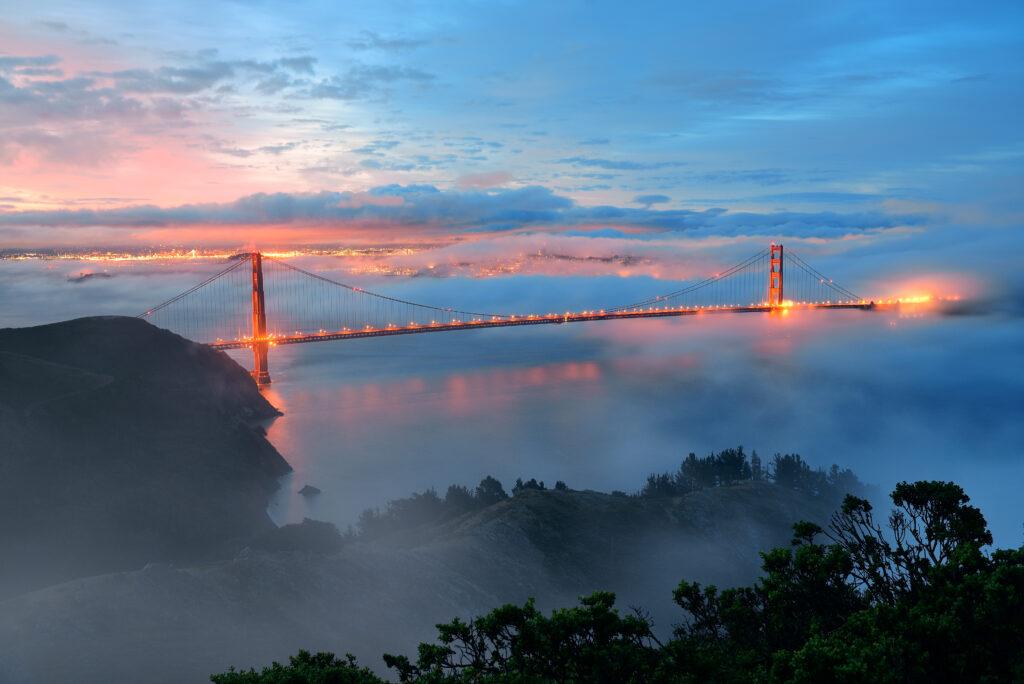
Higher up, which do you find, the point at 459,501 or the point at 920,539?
the point at 920,539

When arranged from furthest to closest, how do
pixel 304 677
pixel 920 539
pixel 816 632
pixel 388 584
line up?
pixel 388 584, pixel 920 539, pixel 816 632, pixel 304 677

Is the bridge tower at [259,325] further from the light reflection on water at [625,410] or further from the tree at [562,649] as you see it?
the tree at [562,649]

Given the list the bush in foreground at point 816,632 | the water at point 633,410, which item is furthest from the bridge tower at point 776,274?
the bush in foreground at point 816,632

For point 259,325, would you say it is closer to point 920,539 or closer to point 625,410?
point 625,410

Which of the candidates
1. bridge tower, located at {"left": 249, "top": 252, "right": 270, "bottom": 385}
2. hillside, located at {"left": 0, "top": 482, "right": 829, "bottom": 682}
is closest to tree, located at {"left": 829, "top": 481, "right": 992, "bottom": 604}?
hillside, located at {"left": 0, "top": 482, "right": 829, "bottom": 682}

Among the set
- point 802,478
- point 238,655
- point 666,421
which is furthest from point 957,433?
point 238,655

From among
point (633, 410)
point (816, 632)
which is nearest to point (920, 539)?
point (816, 632)
